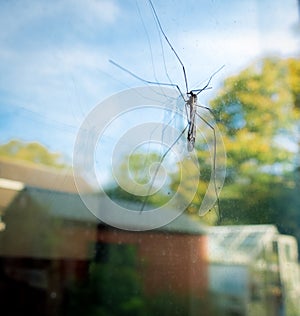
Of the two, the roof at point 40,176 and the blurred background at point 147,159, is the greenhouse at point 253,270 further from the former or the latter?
the roof at point 40,176

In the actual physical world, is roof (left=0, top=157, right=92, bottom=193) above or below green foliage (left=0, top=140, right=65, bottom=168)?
below

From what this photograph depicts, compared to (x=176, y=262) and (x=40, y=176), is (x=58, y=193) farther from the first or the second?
(x=176, y=262)

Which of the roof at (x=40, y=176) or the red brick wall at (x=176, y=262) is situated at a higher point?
the roof at (x=40, y=176)

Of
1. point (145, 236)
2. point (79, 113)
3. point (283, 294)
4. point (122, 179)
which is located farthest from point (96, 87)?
point (283, 294)

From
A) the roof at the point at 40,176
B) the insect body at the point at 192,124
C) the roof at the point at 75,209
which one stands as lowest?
the roof at the point at 75,209

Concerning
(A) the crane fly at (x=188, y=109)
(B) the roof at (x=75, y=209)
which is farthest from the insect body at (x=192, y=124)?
(B) the roof at (x=75, y=209)

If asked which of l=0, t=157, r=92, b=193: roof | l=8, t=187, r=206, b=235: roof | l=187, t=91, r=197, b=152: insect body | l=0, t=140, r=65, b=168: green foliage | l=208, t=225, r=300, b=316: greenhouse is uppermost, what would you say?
l=187, t=91, r=197, b=152: insect body

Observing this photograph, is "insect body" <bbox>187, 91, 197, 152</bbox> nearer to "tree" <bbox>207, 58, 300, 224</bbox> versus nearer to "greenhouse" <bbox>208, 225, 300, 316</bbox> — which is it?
"tree" <bbox>207, 58, 300, 224</bbox>

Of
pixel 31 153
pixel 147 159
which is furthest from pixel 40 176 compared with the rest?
pixel 147 159

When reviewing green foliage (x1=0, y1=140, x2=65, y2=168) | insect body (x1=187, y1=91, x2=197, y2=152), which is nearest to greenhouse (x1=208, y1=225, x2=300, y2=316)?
insect body (x1=187, y1=91, x2=197, y2=152)
